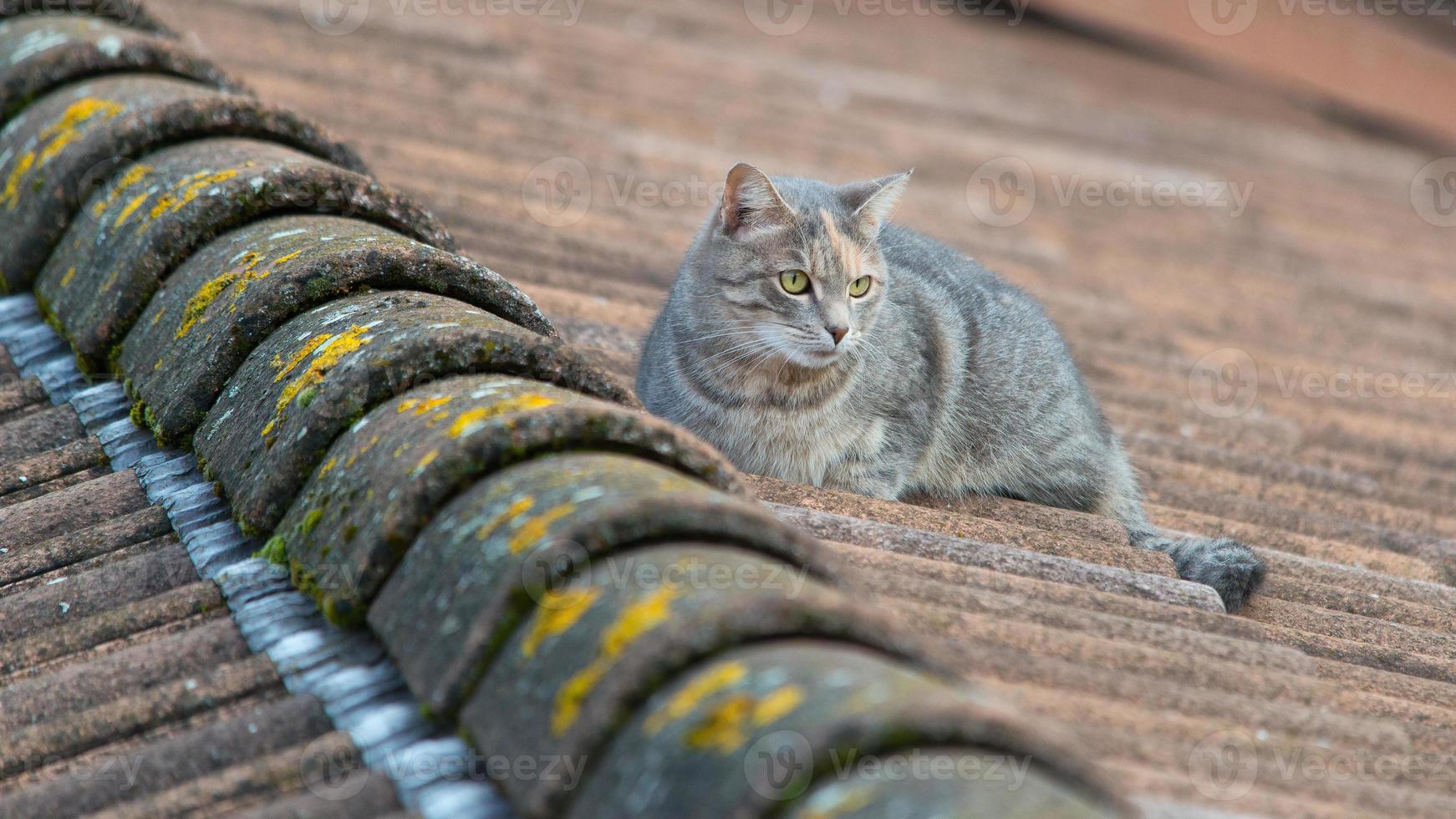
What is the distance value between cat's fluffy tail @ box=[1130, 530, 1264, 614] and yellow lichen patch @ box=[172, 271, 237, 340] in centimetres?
198

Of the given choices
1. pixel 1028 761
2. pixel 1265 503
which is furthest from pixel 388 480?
pixel 1265 503

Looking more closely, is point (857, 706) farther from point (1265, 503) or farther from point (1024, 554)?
point (1265, 503)

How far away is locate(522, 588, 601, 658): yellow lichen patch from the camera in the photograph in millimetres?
1686

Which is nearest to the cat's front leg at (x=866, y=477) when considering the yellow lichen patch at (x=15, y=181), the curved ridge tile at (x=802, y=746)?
the curved ridge tile at (x=802, y=746)

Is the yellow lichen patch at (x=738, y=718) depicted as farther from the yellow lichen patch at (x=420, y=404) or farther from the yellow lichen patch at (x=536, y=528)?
the yellow lichen patch at (x=420, y=404)

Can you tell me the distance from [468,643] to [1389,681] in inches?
67.5

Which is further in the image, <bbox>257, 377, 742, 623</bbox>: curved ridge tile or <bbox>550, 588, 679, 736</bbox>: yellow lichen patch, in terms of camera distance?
<bbox>257, 377, 742, 623</bbox>: curved ridge tile

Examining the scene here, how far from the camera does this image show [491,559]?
179 centimetres

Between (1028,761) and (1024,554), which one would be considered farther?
(1024,554)

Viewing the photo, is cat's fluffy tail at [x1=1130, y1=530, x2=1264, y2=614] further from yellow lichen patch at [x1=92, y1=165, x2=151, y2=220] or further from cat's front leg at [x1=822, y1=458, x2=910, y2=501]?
yellow lichen patch at [x1=92, y1=165, x2=151, y2=220]

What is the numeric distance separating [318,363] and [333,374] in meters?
0.07

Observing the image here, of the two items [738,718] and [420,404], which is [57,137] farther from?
[738,718]

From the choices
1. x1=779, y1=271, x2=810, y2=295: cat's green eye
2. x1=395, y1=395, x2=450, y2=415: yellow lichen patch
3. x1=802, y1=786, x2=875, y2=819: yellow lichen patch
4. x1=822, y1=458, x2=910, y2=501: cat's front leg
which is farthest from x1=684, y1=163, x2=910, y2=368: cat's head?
x1=802, y1=786, x2=875, y2=819: yellow lichen patch

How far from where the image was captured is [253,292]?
2473mm
